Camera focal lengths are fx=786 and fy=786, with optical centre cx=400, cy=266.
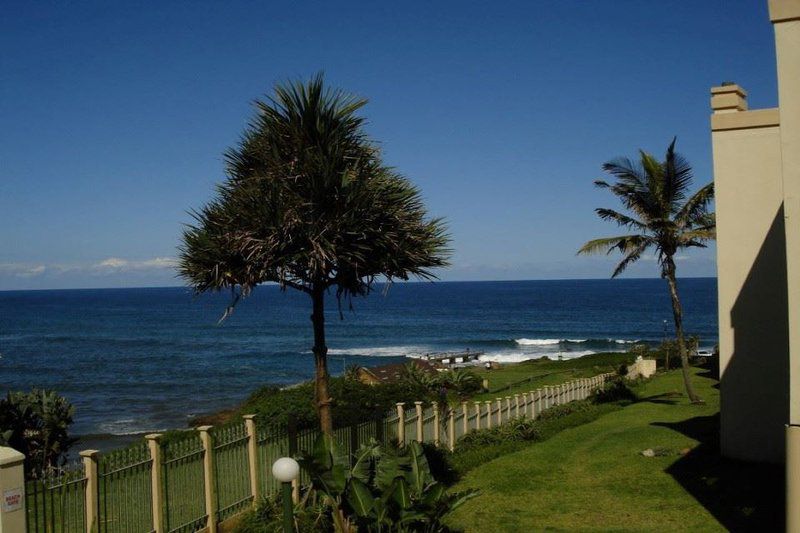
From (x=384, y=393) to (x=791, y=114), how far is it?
20314 mm

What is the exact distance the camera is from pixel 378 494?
1098cm

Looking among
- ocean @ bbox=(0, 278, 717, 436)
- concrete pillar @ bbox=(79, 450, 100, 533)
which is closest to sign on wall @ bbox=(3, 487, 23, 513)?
concrete pillar @ bbox=(79, 450, 100, 533)

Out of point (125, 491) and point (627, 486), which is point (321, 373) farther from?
point (627, 486)

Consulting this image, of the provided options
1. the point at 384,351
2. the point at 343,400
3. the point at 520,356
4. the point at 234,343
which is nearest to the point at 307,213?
the point at 343,400

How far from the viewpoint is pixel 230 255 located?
43.3 ft

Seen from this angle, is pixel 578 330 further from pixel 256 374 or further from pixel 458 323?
pixel 256 374

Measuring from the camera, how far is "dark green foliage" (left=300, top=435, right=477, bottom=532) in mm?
10250

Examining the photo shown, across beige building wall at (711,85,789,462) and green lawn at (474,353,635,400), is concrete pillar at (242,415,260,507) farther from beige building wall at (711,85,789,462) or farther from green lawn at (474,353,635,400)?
green lawn at (474,353,635,400)

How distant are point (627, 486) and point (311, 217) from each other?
22.8 ft

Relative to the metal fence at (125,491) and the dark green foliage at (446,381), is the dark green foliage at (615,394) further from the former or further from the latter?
the metal fence at (125,491)

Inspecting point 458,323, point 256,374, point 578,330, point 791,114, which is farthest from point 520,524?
point 458,323

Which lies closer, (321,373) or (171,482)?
(171,482)

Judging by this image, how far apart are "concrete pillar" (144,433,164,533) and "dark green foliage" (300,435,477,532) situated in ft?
6.25

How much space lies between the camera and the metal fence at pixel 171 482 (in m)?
9.33
